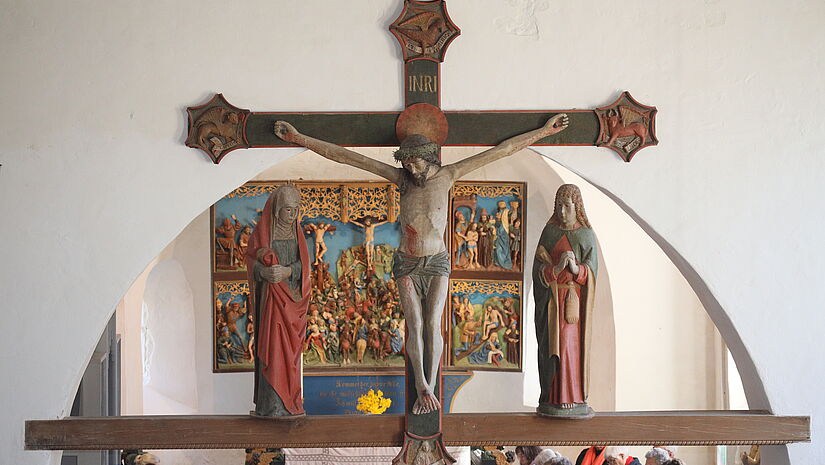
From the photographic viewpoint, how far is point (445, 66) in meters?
6.55

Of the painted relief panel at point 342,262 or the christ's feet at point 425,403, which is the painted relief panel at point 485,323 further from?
the christ's feet at point 425,403

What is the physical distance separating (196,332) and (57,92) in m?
5.85

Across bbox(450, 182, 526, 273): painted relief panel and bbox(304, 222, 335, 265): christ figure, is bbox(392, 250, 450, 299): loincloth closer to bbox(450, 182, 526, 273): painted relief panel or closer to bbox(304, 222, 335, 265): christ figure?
bbox(450, 182, 526, 273): painted relief panel

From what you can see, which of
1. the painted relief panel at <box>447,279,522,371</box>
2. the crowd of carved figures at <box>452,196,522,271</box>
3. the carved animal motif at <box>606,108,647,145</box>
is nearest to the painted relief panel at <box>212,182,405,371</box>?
the painted relief panel at <box>447,279,522,371</box>

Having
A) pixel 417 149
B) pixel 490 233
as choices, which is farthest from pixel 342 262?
pixel 417 149

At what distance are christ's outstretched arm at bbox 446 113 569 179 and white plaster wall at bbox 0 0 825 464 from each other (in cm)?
16

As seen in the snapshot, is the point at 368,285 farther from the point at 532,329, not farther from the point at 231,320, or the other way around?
the point at 532,329

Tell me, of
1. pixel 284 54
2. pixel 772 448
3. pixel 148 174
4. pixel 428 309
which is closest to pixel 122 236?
pixel 148 174

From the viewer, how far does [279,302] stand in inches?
256

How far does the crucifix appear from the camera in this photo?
639 centimetres

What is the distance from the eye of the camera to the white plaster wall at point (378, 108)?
6.52 m

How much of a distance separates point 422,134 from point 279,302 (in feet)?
4.52

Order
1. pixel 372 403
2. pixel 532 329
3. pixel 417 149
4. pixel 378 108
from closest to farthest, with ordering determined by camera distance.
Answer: pixel 417 149, pixel 378 108, pixel 372 403, pixel 532 329

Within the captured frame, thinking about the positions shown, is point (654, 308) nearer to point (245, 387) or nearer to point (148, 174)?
point (245, 387)
